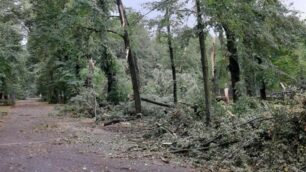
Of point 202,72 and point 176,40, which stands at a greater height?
point 176,40

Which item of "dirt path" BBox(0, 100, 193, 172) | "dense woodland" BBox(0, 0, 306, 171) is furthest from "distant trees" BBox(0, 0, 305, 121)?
"dirt path" BBox(0, 100, 193, 172)

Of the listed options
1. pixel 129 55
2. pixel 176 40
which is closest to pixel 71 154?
pixel 176 40

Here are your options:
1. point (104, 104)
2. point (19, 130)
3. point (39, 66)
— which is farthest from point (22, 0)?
point (19, 130)

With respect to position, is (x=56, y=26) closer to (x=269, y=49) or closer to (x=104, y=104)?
(x=104, y=104)

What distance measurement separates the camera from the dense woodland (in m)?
9.21

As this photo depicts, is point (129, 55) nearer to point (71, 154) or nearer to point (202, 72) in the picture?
point (202, 72)

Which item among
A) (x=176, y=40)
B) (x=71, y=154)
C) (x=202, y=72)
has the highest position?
(x=176, y=40)

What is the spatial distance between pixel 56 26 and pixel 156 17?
21.2 feet

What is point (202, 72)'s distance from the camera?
596 inches

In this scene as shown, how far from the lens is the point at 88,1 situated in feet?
60.3

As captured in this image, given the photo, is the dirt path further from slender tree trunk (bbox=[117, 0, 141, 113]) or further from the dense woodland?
slender tree trunk (bbox=[117, 0, 141, 113])

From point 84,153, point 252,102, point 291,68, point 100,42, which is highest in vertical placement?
point 100,42

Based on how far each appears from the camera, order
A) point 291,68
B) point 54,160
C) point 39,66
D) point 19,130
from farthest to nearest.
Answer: point 39,66, point 291,68, point 19,130, point 54,160

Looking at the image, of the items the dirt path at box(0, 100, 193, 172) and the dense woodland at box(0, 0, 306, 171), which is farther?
the dense woodland at box(0, 0, 306, 171)
